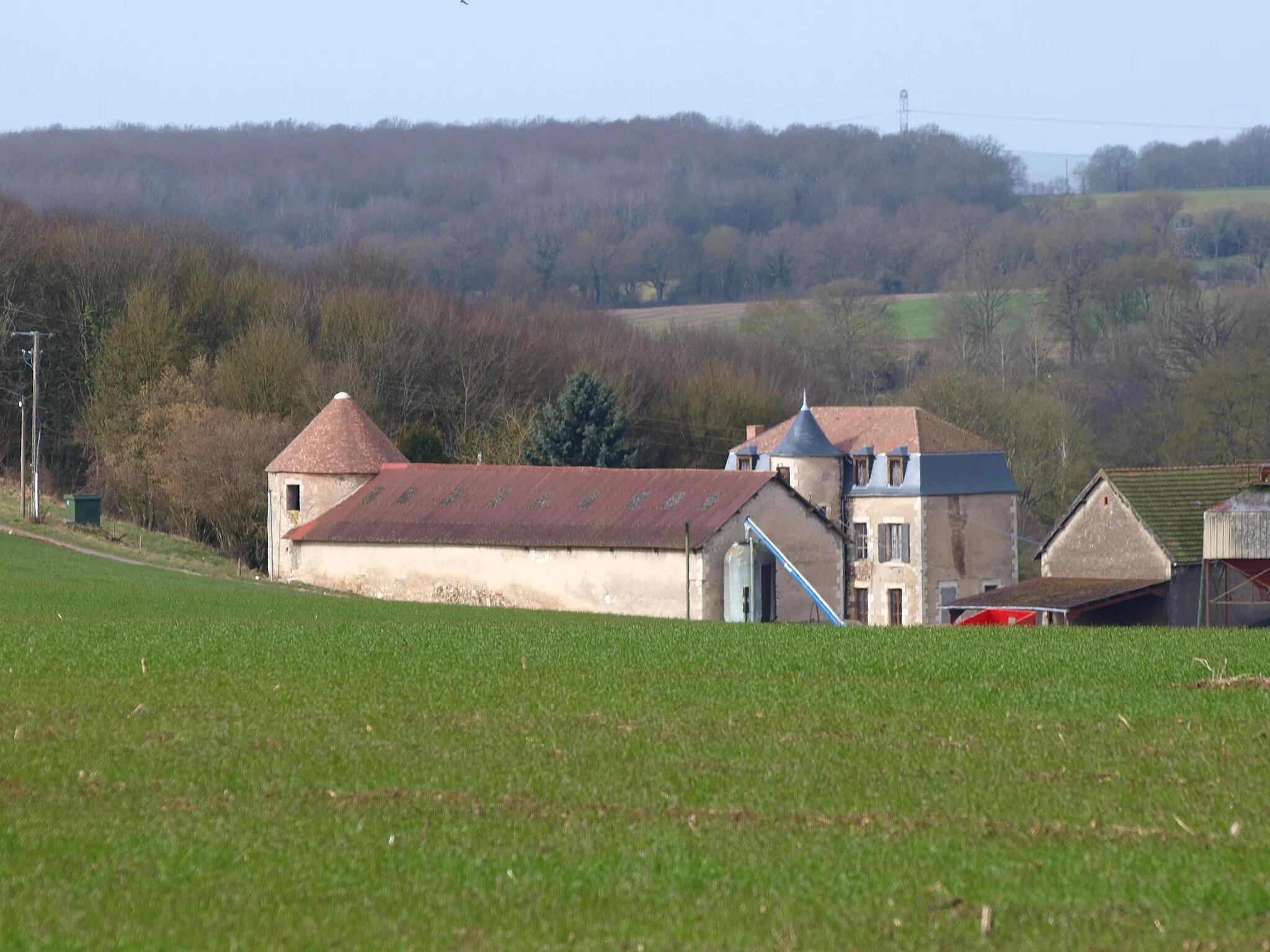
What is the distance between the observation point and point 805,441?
61969 millimetres

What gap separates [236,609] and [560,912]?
23.7 m

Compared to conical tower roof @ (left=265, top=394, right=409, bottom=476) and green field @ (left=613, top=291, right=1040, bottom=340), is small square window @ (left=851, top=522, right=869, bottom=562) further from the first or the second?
green field @ (left=613, top=291, right=1040, bottom=340)

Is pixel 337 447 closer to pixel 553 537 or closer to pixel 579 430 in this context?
pixel 553 537

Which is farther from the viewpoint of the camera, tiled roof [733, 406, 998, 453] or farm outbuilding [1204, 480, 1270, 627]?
tiled roof [733, 406, 998, 453]

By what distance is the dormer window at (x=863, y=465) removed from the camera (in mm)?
64500

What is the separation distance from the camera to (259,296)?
78812mm

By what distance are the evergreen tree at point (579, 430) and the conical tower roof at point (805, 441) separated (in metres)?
9.38

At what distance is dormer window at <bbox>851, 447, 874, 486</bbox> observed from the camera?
212 ft

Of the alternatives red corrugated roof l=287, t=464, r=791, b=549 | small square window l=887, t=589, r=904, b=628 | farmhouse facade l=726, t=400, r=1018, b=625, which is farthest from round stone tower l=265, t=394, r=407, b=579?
small square window l=887, t=589, r=904, b=628

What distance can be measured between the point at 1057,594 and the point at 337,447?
22714 millimetres

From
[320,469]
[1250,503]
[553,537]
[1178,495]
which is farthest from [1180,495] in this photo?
[320,469]

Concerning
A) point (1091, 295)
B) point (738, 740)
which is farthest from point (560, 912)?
point (1091, 295)

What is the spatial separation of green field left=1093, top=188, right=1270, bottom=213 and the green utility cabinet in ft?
363

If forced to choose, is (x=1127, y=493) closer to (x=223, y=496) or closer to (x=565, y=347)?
(x=223, y=496)
